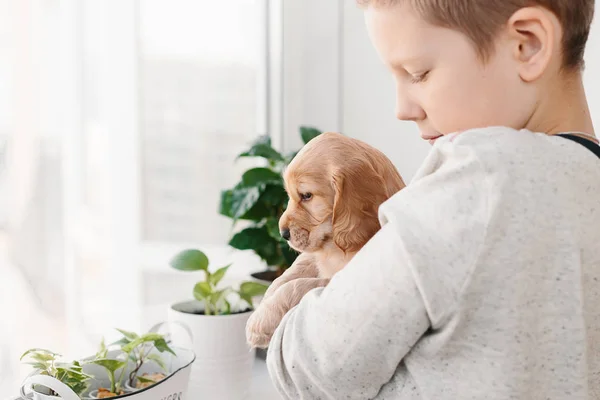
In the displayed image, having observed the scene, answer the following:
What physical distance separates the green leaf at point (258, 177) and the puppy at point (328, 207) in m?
0.69

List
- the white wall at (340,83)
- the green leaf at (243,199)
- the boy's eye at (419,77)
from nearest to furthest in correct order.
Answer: the boy's eye at (419,77) → the green leaf at (243,199) → the white wall at (340,83)

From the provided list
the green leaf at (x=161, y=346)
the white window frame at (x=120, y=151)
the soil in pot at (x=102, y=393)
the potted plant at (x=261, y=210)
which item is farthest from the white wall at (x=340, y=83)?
the soil in pot at (x=102, y=393)

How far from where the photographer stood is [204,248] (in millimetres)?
2049

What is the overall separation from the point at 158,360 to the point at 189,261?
200 mm

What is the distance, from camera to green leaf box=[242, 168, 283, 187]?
1496 millimetres

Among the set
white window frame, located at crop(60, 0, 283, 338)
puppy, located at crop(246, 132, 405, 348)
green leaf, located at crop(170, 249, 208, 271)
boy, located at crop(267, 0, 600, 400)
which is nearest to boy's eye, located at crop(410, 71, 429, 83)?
boy, located at crop(267, 0, 600, 400)

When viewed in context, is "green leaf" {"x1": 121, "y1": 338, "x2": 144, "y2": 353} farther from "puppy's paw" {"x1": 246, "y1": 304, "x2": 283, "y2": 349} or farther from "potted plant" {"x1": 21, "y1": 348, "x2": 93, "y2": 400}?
"puppy's paw" {"x1": 246, "y1": 304, "x2": 283, "y2": 349}

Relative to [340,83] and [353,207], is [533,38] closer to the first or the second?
[353,207]

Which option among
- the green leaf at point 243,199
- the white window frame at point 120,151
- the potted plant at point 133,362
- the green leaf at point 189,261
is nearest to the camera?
the potted plant at point 133,362

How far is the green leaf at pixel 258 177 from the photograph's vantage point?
1.50m

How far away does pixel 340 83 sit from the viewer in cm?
185

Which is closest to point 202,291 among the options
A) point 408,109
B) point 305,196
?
point 305,196

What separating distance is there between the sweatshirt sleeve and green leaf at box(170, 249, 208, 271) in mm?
670

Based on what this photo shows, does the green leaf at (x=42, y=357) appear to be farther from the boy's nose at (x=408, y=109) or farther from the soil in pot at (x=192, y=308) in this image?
the boy's nose at (x=408, y=109)
